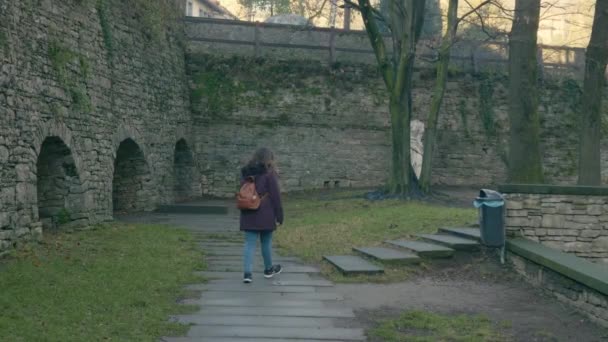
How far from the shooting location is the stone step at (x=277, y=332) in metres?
5.27

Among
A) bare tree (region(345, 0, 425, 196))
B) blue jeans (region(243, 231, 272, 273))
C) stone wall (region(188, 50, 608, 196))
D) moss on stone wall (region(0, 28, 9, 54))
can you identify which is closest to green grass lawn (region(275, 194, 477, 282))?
blue jeans (region(243, 231, 272, 273))

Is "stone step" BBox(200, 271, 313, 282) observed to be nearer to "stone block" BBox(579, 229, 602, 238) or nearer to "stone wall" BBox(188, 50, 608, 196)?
"stone block" BBox(579, 229, 602, 238)

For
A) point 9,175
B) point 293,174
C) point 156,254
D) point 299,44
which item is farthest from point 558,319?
→ point 299,44

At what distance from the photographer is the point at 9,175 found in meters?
8.77

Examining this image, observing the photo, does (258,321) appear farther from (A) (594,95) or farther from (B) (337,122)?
(B) (337,122)

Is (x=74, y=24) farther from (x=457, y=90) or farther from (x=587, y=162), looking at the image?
(x=457, y=90)

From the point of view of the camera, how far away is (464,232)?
381 inches

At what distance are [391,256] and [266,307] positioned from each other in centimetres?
272

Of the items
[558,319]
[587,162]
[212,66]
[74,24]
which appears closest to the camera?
[558,319]

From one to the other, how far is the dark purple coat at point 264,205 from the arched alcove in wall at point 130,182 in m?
8.19

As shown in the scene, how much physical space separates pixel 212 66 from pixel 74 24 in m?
8.71

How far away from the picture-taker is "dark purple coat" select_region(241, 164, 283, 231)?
754cm

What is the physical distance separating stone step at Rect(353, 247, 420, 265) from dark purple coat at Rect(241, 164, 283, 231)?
1.65 m

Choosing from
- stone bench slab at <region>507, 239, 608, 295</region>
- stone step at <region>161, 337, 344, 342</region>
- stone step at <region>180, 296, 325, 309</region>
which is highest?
stone bench slab at <region>507, 239, 608, 295</region>
